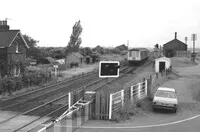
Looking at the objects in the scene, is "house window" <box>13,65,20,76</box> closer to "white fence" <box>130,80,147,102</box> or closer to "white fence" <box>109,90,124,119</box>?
"white fence" <box>130,80,147,102</box>

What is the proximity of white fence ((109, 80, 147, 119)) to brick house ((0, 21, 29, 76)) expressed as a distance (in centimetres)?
1439

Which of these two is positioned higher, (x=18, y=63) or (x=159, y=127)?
(x=18, y=63)

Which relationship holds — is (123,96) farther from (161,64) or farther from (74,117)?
(161,64)

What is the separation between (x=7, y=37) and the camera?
103ft

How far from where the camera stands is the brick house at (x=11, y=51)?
92.5 feet

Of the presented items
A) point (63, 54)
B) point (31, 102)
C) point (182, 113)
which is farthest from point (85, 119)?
point (63, 54)

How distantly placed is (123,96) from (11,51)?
19118 mm

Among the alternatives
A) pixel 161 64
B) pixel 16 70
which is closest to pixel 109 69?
pixel 16 70

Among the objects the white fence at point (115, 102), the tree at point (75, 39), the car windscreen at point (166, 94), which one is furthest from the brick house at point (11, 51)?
the tree at point (75, 39)

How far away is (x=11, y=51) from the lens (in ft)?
102

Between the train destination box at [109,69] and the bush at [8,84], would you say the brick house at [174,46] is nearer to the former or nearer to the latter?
the bush at [8,84]

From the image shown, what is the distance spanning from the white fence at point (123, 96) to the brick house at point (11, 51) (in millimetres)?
14388

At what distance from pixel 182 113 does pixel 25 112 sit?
9313 mm

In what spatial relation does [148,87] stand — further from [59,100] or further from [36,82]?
[36,82]
